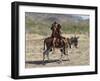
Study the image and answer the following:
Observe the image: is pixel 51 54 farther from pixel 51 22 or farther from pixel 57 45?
pixel 51 22

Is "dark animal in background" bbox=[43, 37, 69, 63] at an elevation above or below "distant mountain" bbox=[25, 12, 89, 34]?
below

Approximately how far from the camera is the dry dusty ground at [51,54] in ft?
4.74

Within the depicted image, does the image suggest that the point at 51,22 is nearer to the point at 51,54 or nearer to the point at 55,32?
the point at 55,32

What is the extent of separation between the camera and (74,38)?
1561 millimetres

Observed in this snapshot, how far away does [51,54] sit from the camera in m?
1.50

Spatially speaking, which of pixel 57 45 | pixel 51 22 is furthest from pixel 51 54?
pixel 51 22

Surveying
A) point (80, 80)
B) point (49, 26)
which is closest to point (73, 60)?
point (80, 80)

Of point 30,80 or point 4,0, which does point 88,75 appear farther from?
point 4,0

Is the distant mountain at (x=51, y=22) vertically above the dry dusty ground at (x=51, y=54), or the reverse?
the distant mountain at (x=51, y=22)

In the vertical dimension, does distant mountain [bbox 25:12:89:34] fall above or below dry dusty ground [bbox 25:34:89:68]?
above

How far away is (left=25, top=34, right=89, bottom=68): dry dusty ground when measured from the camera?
4.74ft

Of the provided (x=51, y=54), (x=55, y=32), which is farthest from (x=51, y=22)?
(x=51, y=54)

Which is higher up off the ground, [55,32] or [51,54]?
[55,32]

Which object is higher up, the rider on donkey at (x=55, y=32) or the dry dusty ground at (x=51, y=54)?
the rider on donkey at (x=55, y=32)
